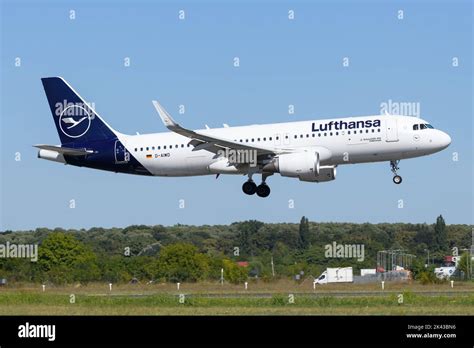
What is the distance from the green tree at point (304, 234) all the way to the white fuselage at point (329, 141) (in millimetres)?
37427

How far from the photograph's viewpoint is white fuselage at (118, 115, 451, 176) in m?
50.7

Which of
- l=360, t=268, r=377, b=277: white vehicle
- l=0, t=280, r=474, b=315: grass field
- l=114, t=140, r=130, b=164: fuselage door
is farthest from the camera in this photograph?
l=360, t=268, r=377, b=277: white vehicle

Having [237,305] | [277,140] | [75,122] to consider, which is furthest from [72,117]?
[237,305]

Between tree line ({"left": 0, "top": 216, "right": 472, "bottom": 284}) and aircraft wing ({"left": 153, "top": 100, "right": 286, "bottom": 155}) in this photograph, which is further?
tree line ({"left": 0, "top": 216, "right": 472, "bottom": 284})

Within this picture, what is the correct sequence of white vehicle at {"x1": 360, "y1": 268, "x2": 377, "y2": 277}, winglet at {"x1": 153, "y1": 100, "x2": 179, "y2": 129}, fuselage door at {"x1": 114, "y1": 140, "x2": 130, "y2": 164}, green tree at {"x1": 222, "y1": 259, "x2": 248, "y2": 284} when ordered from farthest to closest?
white vehicle at {"x1": 360, "y1": 268, "x2": 377, "y2": 277} < green tree at {"x1": 222, "y1": 259, "x2": 248, "y2": 284} < fuselage door at {"x1": 114, "y1": 140, "x2": 130, "y2": 164} < winglet at {"x1": 153, "y1": 100, "x2": 179, "y2": 129}

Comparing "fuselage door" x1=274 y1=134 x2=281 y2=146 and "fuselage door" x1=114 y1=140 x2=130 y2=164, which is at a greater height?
"fuselage door" x1=274 y1=134 x2=281 y2=146

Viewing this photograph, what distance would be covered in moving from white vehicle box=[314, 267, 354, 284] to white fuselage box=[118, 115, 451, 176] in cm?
1005

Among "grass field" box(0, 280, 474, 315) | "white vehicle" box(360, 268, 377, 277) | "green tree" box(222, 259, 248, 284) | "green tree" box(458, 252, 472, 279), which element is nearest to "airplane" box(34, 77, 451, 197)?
"green tree" box(222, 259, 248, 284)

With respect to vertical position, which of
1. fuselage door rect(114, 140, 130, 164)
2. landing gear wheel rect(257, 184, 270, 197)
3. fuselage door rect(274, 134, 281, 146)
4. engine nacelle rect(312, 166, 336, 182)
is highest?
fuselage door rect(274, 134, 281, 146)

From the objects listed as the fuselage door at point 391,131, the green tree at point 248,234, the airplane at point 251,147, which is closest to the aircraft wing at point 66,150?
the airplane at point 251,147

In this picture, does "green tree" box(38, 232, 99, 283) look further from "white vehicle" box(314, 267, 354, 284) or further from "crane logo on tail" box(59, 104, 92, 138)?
"white vehicle" box(314, 267, 354, 284)

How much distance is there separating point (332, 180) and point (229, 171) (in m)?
5.37

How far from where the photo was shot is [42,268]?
2739 inches

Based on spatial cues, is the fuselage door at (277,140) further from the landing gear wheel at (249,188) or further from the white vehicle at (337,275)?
the white vehicle at (337,275)
